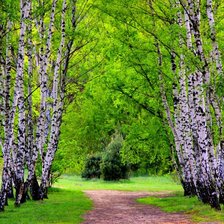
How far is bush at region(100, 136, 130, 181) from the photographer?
43.8 meters

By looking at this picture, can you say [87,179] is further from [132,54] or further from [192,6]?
[192,6]

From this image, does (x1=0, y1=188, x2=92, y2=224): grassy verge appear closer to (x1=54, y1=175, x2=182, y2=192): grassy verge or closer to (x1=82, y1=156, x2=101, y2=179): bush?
(x1=54, y1=175, x2=182, y2=192): grassy verge

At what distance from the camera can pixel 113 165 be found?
43.8 m

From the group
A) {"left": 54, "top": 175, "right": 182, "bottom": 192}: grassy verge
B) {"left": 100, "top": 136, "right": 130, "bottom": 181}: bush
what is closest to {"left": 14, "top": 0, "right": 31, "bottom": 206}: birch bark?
{"left": 54, "top": 175, "right": 182, "bottom": 192}: grassy verge

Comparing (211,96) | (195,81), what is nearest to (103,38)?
(195,81)

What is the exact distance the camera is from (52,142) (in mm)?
20406

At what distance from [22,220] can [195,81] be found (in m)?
8.43

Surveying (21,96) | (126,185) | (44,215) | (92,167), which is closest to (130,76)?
(21,96)

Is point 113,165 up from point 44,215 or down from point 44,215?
up

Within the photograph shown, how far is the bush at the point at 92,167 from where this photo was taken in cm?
4703

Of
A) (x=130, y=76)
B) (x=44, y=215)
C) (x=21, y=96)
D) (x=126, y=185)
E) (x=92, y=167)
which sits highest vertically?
(x=130, y=76)

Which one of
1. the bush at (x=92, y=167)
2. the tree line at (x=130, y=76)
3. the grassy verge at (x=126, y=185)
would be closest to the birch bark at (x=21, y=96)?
the tree line at (x=130, y=76)

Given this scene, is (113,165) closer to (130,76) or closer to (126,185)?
(126,185)

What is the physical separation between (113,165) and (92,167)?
14.4 ft
